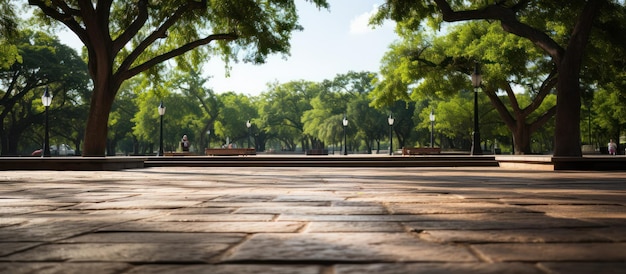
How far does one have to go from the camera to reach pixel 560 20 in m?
20.5

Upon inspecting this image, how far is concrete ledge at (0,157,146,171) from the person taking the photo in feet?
55.9

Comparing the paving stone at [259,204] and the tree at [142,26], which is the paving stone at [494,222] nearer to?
the paving stone at [259,204]

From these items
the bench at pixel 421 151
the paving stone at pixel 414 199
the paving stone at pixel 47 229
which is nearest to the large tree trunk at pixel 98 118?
the paving stone at pixel 414 199

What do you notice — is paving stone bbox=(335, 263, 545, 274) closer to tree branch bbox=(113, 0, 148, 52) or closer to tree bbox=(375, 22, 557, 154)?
tree branch bbox=(113, 0, 148, 52)

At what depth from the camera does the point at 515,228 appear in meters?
3.59

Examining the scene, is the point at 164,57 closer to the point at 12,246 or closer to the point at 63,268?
the point at 12,246

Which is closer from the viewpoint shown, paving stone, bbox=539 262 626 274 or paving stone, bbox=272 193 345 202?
paving stone, bbox=539 262 626 274

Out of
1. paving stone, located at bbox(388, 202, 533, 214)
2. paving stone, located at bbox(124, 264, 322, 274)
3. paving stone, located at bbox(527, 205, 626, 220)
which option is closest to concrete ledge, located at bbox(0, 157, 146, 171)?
paving stone, located at bbox(388, 202, 533, 214)

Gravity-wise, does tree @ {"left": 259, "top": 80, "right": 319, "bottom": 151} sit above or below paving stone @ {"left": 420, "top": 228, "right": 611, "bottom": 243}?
above

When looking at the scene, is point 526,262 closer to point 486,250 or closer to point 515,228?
point 486,250

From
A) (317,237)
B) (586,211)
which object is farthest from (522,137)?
(317,237)

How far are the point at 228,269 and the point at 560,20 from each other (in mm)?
21151

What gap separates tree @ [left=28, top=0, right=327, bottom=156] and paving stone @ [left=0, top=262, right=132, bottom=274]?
1846cm

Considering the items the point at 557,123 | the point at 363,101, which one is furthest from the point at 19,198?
the point at 363,101
